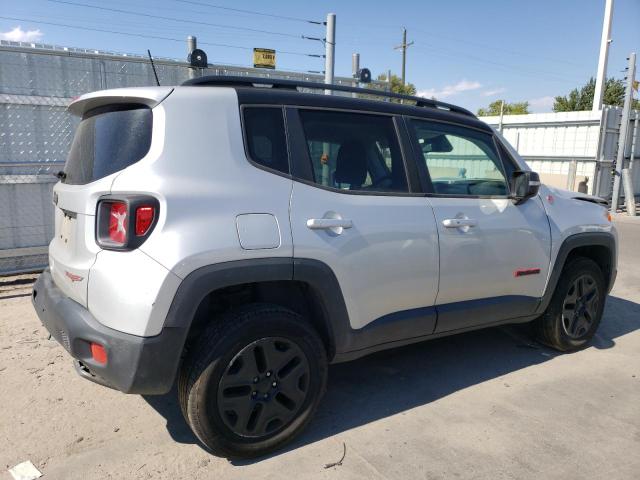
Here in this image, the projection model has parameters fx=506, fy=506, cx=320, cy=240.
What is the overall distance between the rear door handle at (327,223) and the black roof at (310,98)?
0.68 meters

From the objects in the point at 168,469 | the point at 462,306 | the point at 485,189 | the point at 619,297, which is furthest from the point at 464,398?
the point at 619,297

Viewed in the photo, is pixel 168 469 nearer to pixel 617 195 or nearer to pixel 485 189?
pixel 485 189

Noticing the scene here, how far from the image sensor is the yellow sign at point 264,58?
6750 mm

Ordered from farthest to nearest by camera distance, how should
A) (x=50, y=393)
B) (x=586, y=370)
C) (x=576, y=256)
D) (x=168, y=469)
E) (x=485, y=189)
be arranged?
(x=576, y=256), (x=586, y=370), (x=485, y=189), (x=50, y=393), (x=168, y=469)

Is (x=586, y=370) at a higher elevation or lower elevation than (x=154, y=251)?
lower

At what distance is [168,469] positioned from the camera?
8.48 ft

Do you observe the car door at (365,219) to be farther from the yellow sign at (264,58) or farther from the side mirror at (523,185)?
the yellow sign at (264,58)

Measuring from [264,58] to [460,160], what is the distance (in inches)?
161

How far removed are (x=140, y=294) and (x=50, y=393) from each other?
5.51ft

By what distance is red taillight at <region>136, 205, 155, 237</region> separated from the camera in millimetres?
2279

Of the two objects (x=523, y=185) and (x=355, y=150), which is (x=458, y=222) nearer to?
(x=523, y=185)

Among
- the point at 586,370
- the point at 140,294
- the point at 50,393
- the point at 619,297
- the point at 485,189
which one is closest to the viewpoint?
the point at 140,294

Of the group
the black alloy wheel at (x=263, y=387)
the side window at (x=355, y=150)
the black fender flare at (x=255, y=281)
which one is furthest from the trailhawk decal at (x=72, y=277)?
the side window at (x=355, y=150)

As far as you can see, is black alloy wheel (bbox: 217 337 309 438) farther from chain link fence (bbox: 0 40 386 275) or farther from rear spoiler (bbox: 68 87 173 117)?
chain link fence (bbox: 0 40 386 275)
